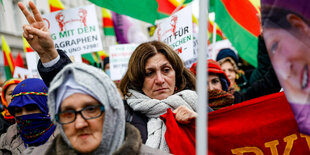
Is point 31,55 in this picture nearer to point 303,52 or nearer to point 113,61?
point 113,61

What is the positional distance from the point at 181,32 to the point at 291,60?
2.58m

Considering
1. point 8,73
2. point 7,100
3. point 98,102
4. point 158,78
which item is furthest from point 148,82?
point 8,73

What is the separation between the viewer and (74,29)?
5184mm

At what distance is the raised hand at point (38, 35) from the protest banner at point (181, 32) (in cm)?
189

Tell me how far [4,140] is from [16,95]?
16.2 inches

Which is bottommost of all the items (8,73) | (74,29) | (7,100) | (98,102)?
(98,102)

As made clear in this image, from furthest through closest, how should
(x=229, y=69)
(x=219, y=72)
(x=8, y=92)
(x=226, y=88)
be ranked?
(x=229, y=69) → (x=8, y=92) → (x=226, y=88) → (x=219, y=72)

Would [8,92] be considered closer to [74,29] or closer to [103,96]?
[74,29]

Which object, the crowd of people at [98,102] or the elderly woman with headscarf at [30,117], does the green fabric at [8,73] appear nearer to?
the crowd of people at [98,102]

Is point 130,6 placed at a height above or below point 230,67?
above

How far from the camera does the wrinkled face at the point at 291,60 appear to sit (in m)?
1.63

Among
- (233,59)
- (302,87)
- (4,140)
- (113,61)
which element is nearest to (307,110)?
(302,87)

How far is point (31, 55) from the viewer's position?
6.07 metres

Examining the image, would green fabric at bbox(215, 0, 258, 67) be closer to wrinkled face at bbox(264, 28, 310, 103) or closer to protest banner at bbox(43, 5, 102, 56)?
protest banner at bbox(43, 5, 102, 56)
